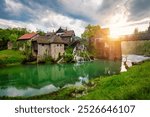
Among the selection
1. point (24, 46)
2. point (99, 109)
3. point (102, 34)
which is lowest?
point (99, 109)

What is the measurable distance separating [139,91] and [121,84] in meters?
1.59

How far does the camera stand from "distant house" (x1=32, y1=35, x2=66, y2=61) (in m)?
31.9

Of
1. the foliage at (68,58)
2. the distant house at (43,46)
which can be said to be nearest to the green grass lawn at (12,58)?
the distant house at (43,46)

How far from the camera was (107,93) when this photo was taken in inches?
308

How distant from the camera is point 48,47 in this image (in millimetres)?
32688

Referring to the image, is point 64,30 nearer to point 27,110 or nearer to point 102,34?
point 102,34

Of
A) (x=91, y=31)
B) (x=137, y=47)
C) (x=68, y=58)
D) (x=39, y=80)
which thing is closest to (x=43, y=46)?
(x=68, y=58)

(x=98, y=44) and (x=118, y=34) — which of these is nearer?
(x=118, y=34)

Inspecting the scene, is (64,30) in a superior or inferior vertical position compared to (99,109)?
superior

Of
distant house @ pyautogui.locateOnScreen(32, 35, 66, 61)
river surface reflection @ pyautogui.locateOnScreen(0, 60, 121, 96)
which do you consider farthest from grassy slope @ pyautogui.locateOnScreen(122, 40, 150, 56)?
river surface reflection @ pyautogui.locateOnScreen(0, 60, 121, 96)

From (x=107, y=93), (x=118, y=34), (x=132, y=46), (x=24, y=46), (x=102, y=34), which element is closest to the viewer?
(x=107, y=93)

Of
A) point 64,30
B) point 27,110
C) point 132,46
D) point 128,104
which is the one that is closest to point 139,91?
point 128,104

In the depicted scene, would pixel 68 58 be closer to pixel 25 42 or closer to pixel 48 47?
pixel 48 47

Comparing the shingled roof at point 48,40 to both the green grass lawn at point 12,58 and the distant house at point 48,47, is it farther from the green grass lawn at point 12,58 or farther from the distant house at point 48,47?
the green grass lawn at point 12,58
